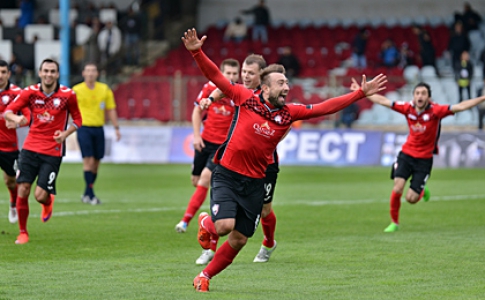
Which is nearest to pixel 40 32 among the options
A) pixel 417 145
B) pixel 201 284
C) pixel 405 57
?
pixel 405 57

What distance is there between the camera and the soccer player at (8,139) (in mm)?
11555

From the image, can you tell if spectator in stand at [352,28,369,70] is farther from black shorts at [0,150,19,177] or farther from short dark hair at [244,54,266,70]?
short dark hair at [244,54,266,70]

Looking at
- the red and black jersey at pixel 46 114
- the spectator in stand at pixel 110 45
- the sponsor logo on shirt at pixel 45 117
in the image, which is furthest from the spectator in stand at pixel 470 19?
the sponsor logo on shirt at pixel 45 117

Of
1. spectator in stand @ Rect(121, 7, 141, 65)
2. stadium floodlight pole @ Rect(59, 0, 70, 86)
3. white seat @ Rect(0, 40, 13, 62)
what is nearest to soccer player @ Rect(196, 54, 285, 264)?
stadium floodlight pole @ Rect(59, 0, 70, 86)

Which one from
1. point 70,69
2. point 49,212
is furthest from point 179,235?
point 70,69

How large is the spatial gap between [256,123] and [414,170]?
500 cm

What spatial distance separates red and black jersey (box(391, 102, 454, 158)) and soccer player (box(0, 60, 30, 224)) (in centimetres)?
517

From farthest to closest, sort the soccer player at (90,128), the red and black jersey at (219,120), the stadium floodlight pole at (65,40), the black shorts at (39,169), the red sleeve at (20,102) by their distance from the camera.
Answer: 1. the stadium floodlight pole at (65,40)
2. the soccer player at (90,128)
3. the red and black jersey at (219,120)
4. the black shorts at (39,169)
5. the red sleeve at (20,102)

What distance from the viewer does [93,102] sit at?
15.6 m

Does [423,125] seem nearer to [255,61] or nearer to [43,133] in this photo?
[255,61]

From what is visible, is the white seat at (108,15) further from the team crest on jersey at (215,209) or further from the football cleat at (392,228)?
the team crest on jersey at (215,209)

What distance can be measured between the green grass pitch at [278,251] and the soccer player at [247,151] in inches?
19.6

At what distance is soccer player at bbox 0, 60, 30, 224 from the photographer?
455 inches

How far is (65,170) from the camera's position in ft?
73.7
